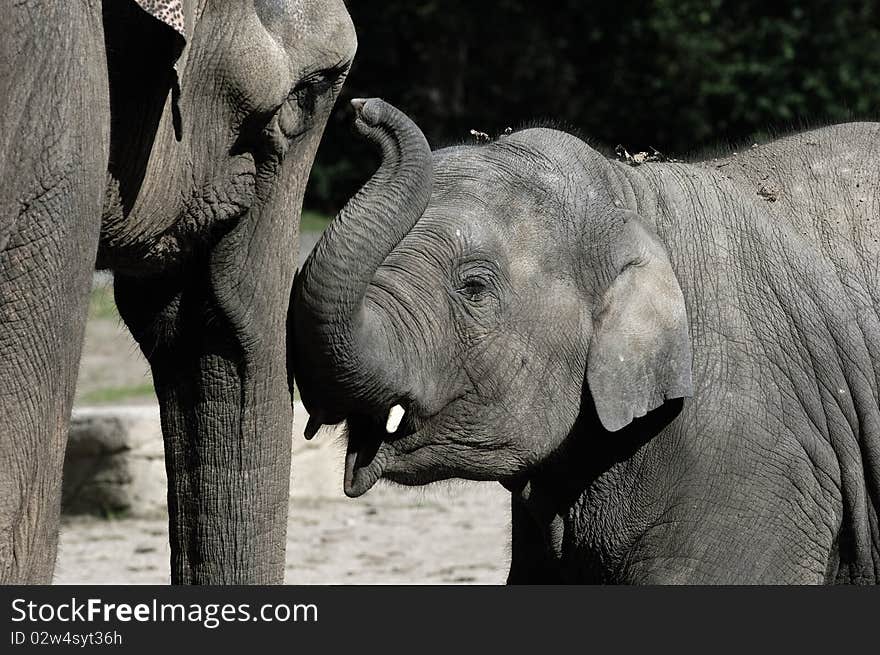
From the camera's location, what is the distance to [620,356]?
146 inches

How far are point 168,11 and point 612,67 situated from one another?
16857mm

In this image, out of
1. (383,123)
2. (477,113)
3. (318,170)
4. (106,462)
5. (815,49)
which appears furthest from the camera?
(477,113)

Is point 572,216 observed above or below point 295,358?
above

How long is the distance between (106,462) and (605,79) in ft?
42.8

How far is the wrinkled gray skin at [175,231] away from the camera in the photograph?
2.97 metres

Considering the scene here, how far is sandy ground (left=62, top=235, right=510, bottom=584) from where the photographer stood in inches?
268

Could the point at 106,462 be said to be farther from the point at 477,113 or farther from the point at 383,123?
the point at 477,113

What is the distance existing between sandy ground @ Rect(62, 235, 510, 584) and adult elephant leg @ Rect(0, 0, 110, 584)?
316cm

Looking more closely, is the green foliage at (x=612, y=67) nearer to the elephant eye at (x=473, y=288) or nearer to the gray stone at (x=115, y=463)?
the gray stone at (x=115, y=463)

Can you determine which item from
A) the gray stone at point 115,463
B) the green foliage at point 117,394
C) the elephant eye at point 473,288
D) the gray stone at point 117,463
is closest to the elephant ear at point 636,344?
the elephant eye at point 473,288

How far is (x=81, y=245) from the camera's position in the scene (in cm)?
308

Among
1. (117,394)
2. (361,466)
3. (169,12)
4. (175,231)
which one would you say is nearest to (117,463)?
(117,394)

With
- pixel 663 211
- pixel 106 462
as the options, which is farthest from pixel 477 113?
pixel 663 211

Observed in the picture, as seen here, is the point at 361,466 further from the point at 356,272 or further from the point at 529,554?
the point at 529,554
